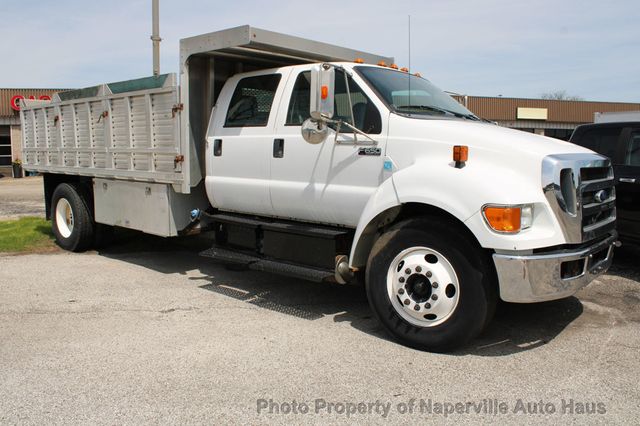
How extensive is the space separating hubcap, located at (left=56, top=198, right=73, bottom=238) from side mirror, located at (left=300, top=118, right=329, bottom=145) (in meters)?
5.08

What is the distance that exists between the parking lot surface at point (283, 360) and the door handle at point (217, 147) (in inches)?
59.8

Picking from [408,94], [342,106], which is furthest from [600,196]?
[342,106]

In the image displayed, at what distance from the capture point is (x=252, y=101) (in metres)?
6.09

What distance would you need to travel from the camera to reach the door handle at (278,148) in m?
5.62

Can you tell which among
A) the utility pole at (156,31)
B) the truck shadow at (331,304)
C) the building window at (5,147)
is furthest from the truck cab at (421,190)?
the building window at (5,147)

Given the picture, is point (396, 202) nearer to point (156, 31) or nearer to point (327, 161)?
point (327, 161)

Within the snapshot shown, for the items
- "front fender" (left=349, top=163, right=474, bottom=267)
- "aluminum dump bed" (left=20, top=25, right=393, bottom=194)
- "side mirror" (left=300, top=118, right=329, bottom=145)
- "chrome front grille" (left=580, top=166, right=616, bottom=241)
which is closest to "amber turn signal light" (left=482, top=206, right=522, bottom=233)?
"front fender" (left=349, top=163, right=474, bottom=267)

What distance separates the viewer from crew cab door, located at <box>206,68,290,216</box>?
19.1 feet

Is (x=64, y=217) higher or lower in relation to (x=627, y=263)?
higher

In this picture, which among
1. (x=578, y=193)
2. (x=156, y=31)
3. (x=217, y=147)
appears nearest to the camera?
(x=578, y=193)

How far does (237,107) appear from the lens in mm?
6234

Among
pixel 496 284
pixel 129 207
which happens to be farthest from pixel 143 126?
pixel 496 284

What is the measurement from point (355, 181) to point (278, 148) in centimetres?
99

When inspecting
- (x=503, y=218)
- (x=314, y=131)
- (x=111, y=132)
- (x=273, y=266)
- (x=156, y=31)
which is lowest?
(x=273, y=266)
